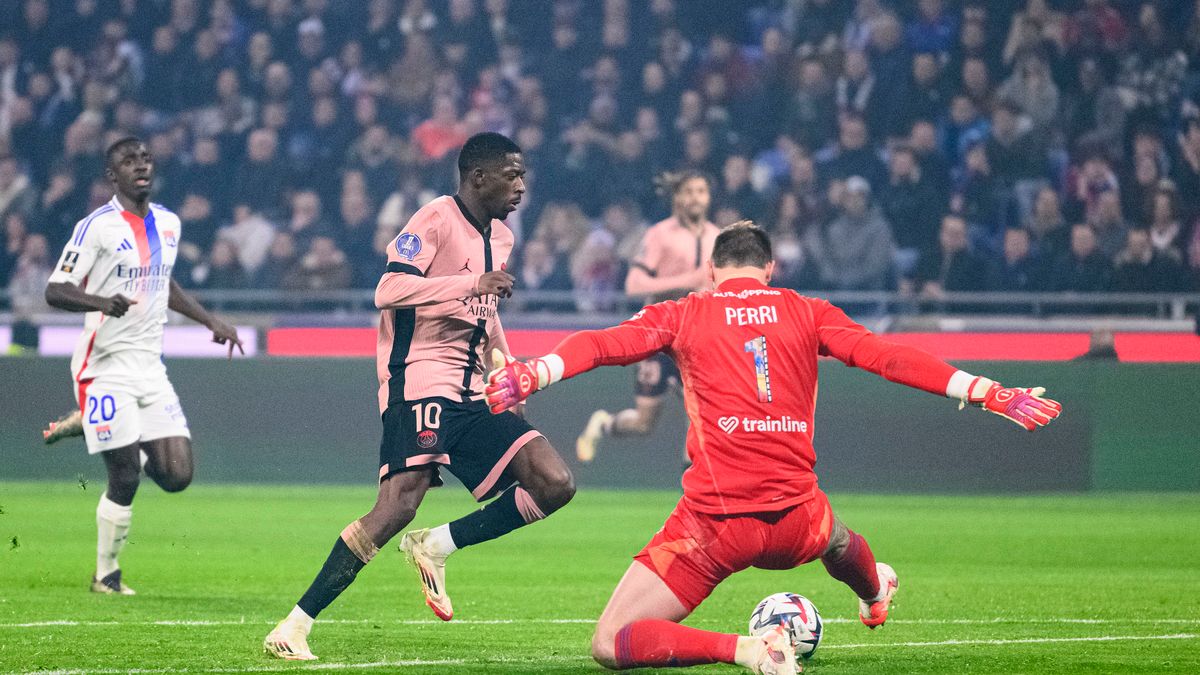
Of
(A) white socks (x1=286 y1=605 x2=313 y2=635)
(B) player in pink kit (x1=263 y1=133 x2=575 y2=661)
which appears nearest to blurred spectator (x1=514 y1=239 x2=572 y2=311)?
(B) player in pink kit (x1=263 y1=133 x2=575 y2=661)

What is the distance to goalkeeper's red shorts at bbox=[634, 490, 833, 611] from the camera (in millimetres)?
6402

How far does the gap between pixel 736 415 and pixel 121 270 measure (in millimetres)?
4828

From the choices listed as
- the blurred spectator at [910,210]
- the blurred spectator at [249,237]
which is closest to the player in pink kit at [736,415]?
the blurred spectator at [910,210]

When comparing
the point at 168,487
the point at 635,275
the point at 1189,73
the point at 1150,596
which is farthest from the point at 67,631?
the point at 1189,73

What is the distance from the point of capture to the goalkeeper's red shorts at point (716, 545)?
6402 millimetres

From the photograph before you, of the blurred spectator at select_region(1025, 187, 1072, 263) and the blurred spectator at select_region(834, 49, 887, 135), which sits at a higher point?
the blurred spectator at select_region(834, 49, 887, 135)

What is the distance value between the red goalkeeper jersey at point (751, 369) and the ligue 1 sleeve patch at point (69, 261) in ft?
14.4

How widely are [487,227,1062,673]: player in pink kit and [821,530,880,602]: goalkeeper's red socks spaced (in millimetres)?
352

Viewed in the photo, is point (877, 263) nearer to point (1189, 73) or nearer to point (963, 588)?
point (1189, 73)

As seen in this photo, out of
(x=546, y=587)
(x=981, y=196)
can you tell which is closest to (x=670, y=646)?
(x=546, y=587)

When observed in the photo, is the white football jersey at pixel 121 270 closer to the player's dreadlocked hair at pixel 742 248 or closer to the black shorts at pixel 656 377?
the player's dreadlocked hair at pixel 742 248

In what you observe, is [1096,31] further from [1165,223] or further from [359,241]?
[359,241]

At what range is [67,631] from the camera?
790 centimetres

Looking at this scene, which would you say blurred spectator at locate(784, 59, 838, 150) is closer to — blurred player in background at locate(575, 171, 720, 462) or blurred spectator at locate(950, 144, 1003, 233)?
blurred spectator at locate(950, 144, 1003, 233)
